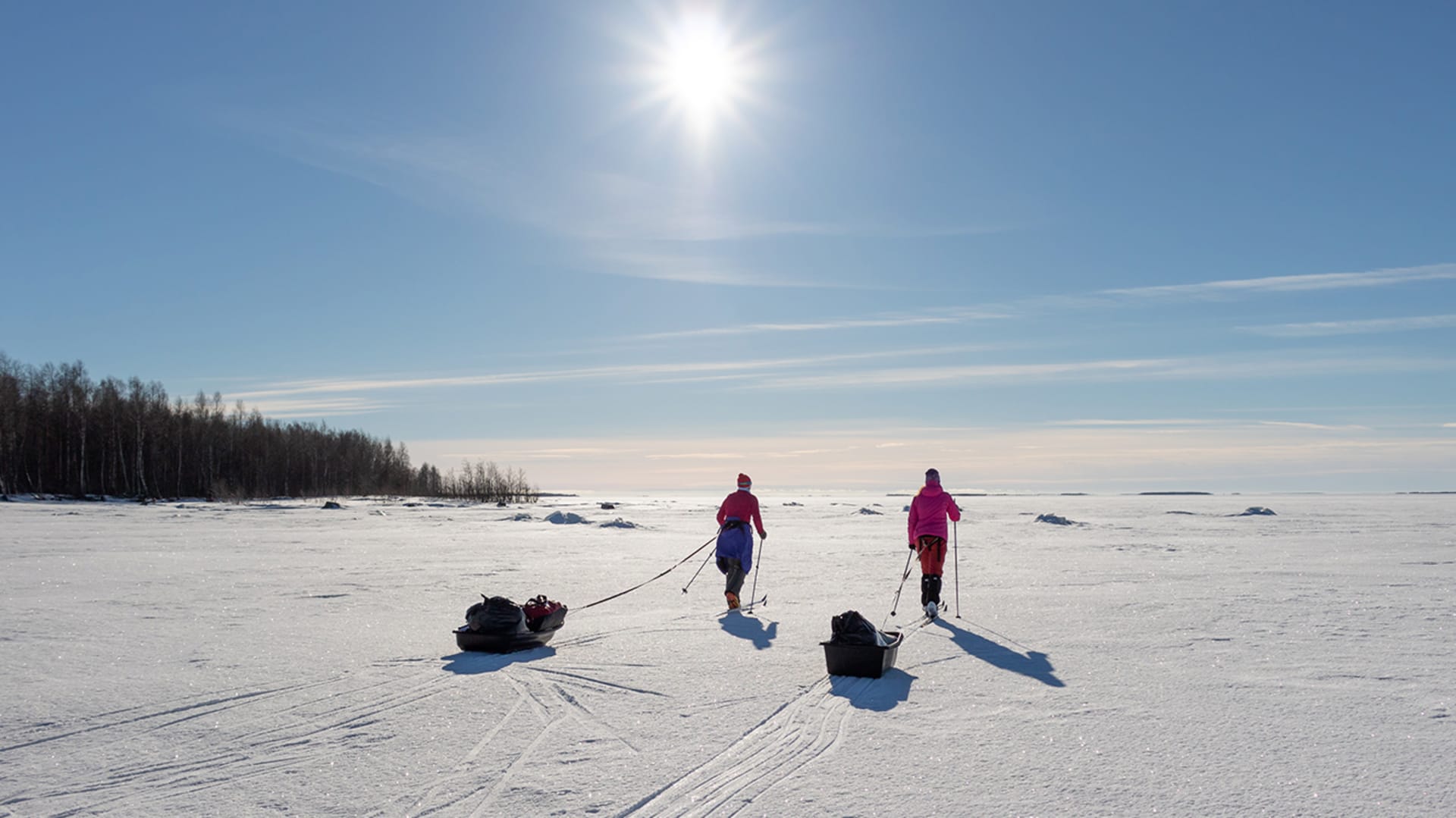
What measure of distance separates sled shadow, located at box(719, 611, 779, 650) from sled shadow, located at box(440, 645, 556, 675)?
2263 millimetres

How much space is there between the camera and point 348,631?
10117 millimetres

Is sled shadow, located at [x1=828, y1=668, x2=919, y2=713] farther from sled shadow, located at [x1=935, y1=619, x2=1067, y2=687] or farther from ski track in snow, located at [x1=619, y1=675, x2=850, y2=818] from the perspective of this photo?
sled shadow, located at [x1=935, y1=619, x2=1067, y2=687]

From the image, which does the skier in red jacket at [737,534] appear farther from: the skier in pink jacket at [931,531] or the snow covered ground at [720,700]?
the skier in pink jacket at [931,531]

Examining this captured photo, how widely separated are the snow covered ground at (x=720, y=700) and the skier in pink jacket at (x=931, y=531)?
50 cm

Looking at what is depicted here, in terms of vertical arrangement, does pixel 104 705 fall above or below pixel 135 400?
below

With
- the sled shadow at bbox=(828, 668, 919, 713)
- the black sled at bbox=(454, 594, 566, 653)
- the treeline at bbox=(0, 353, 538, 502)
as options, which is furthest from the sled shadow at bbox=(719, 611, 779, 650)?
the treeline at bbox=(0, 353, 538, 502)

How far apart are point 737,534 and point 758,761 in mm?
7145

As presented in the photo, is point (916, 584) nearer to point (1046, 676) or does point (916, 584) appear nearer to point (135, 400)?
point (1046, 676)

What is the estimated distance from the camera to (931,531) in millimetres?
11758

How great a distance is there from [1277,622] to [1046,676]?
4913mm

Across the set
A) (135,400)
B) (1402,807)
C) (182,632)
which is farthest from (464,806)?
(135,400)

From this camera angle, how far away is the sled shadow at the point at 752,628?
31.7ft

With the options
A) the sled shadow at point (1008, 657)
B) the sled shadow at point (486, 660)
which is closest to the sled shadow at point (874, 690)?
the sled shadow at point (1008, 657)

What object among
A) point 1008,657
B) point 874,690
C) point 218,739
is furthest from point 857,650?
point 218,739
